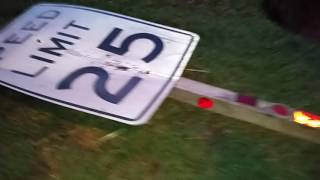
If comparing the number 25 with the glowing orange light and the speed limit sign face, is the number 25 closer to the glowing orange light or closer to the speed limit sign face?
the speed limit sign face

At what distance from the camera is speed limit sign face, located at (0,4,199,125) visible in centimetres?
106

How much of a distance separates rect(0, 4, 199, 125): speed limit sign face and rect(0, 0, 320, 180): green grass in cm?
9

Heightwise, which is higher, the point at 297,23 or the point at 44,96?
the point at 297,23

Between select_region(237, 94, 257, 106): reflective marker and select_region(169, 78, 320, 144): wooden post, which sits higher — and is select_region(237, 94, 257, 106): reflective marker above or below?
above

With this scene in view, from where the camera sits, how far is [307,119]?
1.01 metres

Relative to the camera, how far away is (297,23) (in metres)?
1.20

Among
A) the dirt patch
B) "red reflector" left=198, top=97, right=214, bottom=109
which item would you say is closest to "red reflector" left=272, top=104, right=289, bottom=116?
"red reflector" left=198, top=97, right=214, bottom=109

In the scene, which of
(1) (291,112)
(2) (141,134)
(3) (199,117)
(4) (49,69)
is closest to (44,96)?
(4) (49,69)

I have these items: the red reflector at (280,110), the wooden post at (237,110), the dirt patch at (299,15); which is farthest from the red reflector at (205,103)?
the dirt patch at (299,15)

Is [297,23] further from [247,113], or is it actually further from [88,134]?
[88,134]

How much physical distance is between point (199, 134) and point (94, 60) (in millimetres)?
269

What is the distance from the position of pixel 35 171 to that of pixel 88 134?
133 mm

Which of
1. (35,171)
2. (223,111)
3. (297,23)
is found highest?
(297,23)

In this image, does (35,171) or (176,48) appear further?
(176,48)
